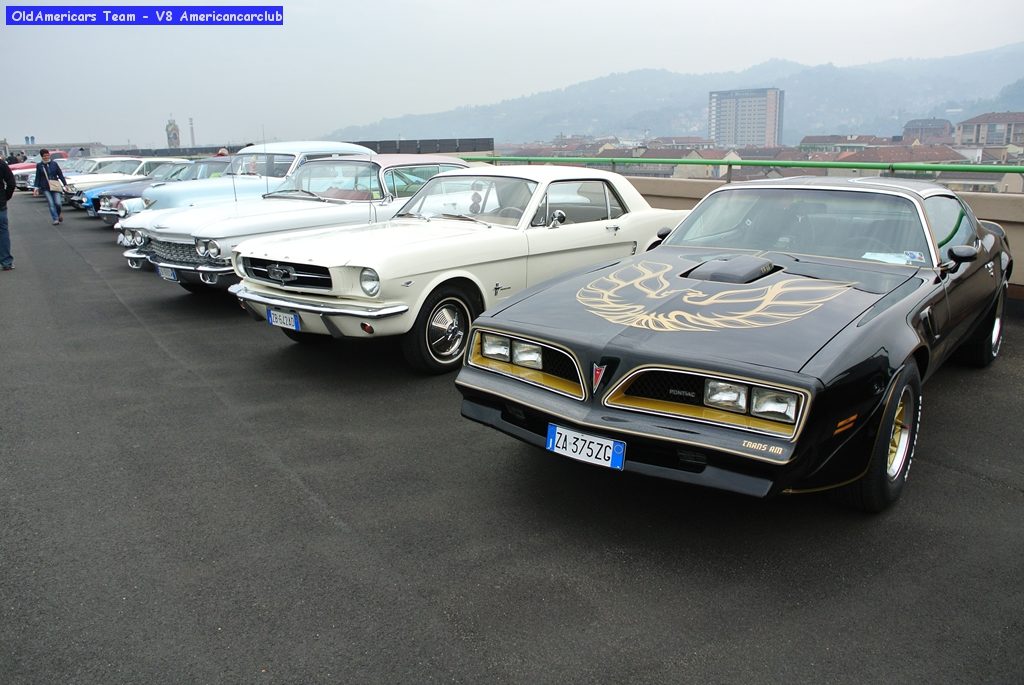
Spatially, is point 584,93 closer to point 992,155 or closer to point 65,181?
point 65,181

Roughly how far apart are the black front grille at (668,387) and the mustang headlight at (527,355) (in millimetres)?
547

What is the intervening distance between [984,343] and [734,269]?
9.90 feet

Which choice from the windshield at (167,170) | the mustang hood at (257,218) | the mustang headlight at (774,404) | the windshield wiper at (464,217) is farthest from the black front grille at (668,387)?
the windshield at (167,170)

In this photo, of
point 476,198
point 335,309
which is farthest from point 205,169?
point 335,309

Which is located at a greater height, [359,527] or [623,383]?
[623,383]

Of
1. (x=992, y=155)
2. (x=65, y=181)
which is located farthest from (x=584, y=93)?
(x=992, y=155)

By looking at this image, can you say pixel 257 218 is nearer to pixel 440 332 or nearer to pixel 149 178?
pixel 440 332

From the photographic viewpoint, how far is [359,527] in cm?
359

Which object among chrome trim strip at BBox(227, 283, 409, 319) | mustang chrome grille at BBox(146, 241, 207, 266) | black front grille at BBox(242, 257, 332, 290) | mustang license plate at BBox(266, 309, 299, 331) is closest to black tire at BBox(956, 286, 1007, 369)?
chrome trim strip at BBox(227, 283, 409, 319)

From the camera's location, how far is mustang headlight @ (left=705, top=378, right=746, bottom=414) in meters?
3.10

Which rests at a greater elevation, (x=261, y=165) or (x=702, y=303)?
(x=261, y=165)

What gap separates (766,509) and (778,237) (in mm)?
1806

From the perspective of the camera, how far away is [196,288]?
371 inches

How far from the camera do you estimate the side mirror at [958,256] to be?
13.8 feet
